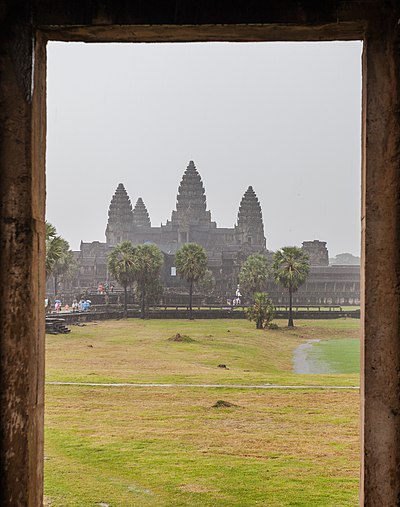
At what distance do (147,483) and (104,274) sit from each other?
80.2m

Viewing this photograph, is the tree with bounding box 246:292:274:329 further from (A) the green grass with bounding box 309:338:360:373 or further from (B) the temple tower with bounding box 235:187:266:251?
(B) the temple tower with bounding box 235:187:266:251

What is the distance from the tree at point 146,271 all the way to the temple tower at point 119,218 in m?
56.5

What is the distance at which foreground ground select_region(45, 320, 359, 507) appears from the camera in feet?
29.3

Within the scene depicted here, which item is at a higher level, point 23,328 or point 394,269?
point 394,269

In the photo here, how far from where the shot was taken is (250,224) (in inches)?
4107

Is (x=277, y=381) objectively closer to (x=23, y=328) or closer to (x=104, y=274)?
(x=23, y=328)

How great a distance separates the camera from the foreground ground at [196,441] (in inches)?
352

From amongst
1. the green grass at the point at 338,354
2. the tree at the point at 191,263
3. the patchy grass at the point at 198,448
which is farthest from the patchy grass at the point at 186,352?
the tree at the point at 191,263

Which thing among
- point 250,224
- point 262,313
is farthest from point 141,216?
point 262,313

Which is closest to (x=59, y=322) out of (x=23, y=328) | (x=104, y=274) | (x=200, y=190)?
(x=23, y=328)

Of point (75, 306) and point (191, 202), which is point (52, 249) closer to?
point (75, 306)

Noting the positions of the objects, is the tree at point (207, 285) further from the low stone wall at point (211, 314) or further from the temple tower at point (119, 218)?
the temple tower at point (119, 218)

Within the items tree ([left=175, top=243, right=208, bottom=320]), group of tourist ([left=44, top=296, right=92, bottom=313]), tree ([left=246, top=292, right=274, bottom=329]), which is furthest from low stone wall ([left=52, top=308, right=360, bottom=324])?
tree ([left=246, top=292, right=274, bottom=329])

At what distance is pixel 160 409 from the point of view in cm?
1459
